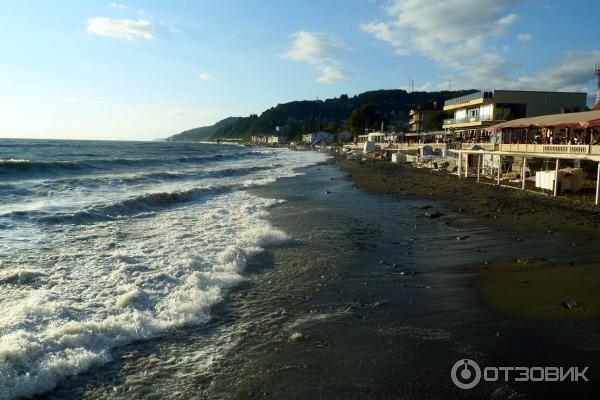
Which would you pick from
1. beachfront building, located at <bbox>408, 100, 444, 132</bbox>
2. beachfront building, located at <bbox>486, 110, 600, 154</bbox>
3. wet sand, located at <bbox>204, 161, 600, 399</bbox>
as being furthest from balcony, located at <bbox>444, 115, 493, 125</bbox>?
wet sand, located at <bbox>204, 161, 600, 399</bbox>

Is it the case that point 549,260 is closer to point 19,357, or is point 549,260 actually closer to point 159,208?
point 19,357

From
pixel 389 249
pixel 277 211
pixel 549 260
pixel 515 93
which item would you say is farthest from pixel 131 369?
pixel 515 93

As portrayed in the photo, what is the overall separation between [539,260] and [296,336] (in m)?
7.21

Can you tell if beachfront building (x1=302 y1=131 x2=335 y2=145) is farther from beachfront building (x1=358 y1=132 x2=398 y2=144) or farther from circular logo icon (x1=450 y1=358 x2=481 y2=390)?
circular logo icon (x1=450 y1=358 x2=481 y2=390)

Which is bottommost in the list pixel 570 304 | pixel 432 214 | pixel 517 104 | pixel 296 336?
pixel 296 336

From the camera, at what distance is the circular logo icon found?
17.3ft

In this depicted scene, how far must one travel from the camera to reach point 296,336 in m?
6.65

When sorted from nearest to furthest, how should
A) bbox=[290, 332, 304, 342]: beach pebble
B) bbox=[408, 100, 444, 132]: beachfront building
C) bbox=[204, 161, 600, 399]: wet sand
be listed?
bbox=[204, 161, 600, 399]: wet sand < bbox=[290, 332, 304, 342]: beach pebble < bbox=[408, 100, 444, 132]: beachfront building

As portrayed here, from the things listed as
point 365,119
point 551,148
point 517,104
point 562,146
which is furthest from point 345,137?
point 562,146

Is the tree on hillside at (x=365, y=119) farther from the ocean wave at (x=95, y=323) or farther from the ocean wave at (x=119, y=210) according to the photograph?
the ocean wave at (x=95, y=323)

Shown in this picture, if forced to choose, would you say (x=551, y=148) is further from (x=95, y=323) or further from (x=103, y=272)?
(x=95, y=323)

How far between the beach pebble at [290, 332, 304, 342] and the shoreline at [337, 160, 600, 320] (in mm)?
3613

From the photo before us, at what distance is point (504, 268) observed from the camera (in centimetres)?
1023

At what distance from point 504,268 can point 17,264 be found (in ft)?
38.1
